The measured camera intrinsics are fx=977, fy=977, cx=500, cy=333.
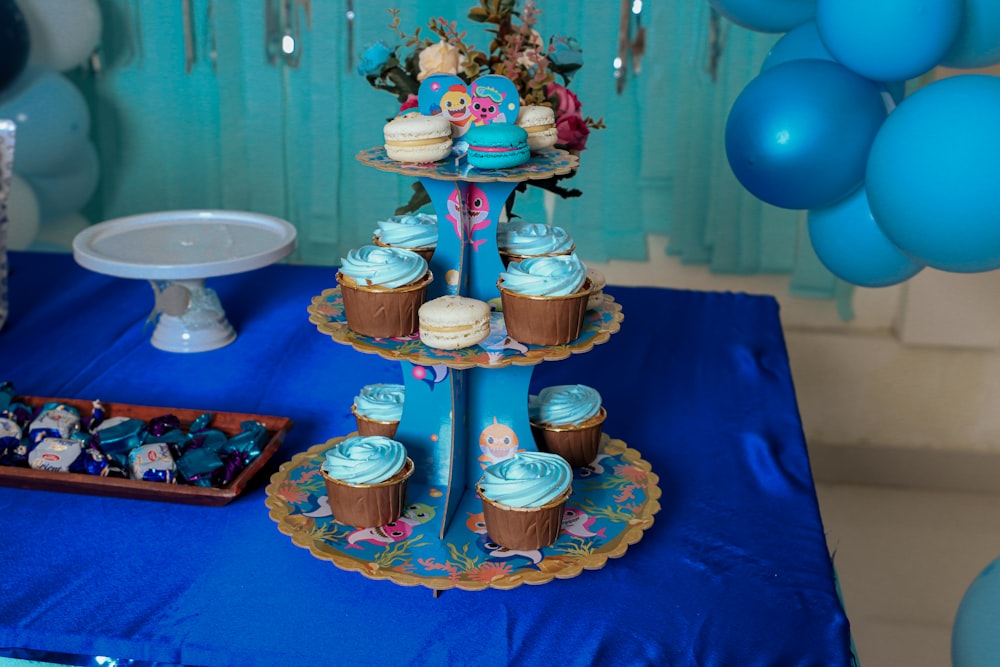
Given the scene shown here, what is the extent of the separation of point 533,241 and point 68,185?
2.12m

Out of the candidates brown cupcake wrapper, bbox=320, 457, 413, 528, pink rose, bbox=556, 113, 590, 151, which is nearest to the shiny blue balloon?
pink rose, bbox=556, 113, 590, 151

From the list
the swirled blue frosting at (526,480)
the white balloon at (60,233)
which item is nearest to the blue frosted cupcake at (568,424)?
the swirled blue frosting at (526,480)

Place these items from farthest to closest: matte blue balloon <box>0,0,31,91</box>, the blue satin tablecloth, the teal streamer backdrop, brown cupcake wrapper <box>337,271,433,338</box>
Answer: the teal streamer backdrop
matte blue balloon <box>0,0,31,91</box>
brown cupcake wrapper <box>337,271,433,338</box>
the blue satin tablecloth

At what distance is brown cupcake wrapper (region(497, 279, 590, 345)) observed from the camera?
3.74 ft

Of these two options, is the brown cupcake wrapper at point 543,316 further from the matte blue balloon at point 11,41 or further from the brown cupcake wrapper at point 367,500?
the matte blue balloon at point 11,41

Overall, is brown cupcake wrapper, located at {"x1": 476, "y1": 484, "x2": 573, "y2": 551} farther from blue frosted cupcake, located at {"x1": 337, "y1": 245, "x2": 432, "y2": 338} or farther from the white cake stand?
the white cake stand

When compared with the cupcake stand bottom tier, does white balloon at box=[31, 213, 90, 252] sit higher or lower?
lower

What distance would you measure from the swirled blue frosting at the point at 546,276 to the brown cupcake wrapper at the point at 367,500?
0.27 metres

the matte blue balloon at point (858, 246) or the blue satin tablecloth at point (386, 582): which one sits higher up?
the matte blue balloon at point (858, 246)

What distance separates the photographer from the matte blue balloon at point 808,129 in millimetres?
1412

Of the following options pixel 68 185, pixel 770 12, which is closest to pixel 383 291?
pixel 770 12

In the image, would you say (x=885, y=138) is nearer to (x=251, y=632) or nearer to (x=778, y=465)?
(x=778, y=465)

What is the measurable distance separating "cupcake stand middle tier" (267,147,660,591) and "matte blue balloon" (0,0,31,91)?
5.36ft

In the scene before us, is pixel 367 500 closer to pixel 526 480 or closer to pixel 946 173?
pixel 526 480
